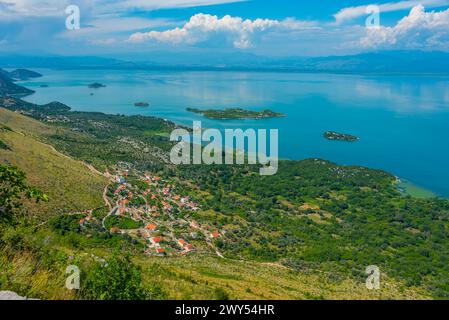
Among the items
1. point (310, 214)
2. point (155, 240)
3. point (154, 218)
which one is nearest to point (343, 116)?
point (310, 214)

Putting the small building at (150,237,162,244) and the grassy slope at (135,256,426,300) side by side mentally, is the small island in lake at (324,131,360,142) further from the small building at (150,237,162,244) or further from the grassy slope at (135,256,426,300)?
the small building at (150,237,162,244)

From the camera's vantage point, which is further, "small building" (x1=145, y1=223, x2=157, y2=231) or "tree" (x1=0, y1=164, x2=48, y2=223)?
"small building" (x1=145, y1=223, x2=157, y2=231)

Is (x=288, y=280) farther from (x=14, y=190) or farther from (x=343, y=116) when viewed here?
(x=343, y=116)

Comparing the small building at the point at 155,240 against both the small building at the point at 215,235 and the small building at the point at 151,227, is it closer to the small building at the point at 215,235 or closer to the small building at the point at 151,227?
the small building at the point at 151,227

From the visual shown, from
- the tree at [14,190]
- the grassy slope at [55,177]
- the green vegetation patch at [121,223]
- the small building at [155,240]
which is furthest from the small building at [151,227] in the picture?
the tree at [14,190]

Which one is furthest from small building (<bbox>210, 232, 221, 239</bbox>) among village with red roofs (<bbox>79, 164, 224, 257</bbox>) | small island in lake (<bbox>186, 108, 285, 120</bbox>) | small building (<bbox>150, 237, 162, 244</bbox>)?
small island in lake (<bbox>186, 108, 285, 120</bbox>)
